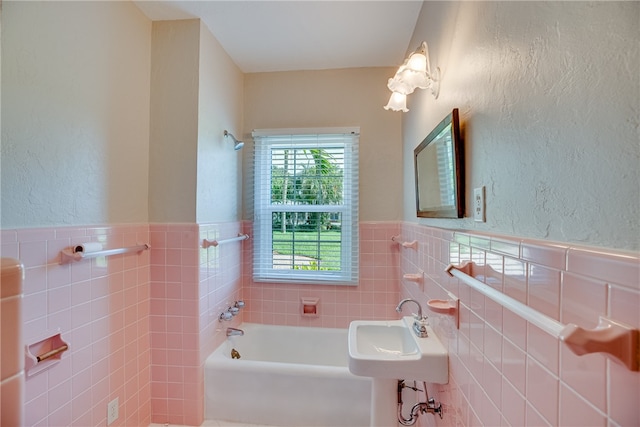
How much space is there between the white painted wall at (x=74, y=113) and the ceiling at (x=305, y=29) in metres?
0.41

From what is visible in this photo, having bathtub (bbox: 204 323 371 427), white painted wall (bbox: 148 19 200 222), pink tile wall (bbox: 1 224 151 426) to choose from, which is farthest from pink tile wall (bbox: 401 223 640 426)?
pink tile wall (bbox: 1 224 151 426)

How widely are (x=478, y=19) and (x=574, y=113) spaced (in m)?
0.60

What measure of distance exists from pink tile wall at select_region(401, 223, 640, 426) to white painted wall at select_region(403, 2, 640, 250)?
0.05m

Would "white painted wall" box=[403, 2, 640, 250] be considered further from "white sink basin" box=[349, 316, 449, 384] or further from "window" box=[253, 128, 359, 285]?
"window" box=[253, 128, 359, 285]

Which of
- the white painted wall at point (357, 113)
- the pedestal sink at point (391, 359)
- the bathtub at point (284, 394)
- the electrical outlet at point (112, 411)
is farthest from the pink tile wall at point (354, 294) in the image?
the electrical outlet at point (112, 411)

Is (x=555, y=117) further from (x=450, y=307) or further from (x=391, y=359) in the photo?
(x=391, y=359)

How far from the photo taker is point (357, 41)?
6.57 feet

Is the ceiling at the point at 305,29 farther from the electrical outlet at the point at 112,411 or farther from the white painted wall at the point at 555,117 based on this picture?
the electrical outlet at the point at 112,411

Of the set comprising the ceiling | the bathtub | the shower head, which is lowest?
the bathtub

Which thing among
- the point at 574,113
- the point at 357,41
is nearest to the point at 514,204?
the point at 574,113

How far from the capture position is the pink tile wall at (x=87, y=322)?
1.10 meters

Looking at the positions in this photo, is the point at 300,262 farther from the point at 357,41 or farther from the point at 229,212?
the point at 357,41

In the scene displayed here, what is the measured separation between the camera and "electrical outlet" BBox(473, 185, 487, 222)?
0.88 metres

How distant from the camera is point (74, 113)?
1282mm
